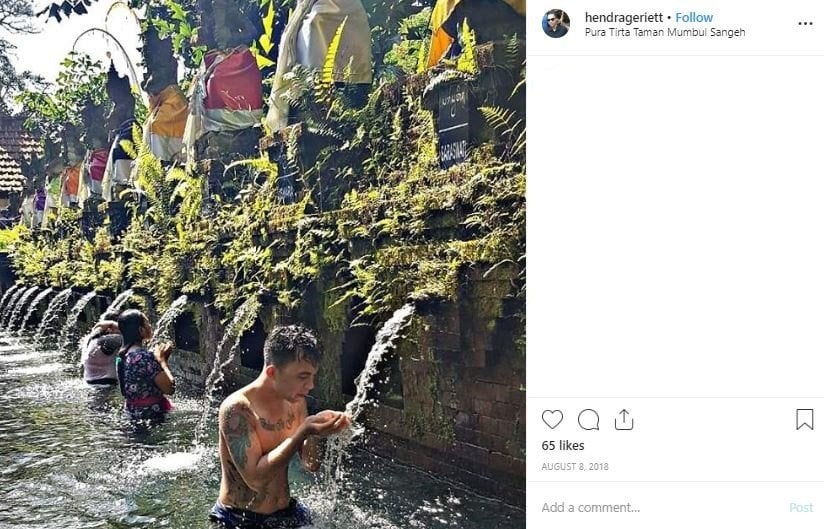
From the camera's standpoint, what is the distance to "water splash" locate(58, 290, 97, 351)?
8863 millimetres

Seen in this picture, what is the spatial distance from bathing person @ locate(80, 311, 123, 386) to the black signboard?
9.95ft

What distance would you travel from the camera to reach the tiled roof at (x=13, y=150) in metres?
12.7

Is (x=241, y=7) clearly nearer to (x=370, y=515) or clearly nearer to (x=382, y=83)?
(x=382, y=83)

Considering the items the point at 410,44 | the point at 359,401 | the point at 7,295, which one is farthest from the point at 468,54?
the point at 7,295

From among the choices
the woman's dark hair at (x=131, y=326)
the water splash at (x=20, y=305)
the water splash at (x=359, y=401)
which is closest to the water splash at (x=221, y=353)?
the woman's dark hair at (x=131, y=326)

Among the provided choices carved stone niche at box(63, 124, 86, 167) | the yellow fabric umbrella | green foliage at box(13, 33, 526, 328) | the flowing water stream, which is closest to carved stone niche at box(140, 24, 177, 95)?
green foliage at box(13, 33, 526, 328)

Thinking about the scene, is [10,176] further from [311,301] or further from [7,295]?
[311,301]
